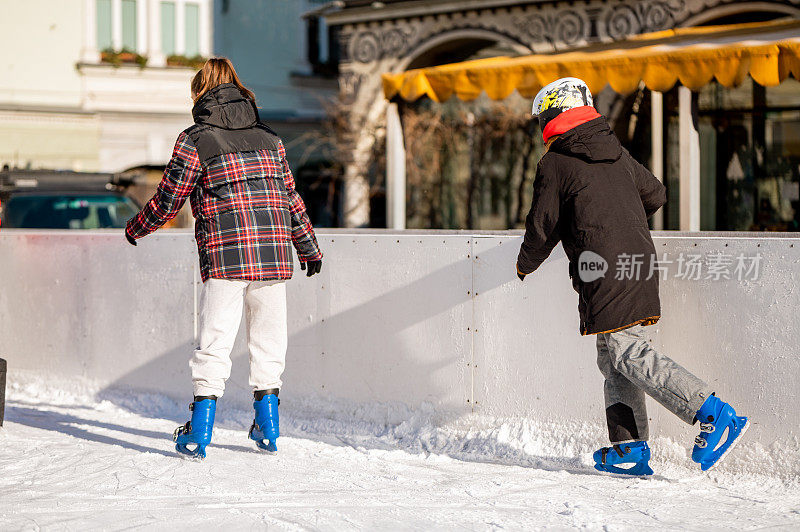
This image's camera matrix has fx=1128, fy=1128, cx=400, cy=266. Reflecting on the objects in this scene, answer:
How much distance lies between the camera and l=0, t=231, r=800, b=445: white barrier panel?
192 inches

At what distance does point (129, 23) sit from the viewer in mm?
25391

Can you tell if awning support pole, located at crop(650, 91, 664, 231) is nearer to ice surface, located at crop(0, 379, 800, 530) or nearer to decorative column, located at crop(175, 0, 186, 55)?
ice surface, located at crop(0, 379, 800, 530)

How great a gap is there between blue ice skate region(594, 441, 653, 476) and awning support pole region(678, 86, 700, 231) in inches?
292

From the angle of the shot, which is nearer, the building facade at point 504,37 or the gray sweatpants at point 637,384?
the gray sweatpants at point 637,384

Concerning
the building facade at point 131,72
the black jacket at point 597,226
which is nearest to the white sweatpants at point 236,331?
the black jacket at point 597,226

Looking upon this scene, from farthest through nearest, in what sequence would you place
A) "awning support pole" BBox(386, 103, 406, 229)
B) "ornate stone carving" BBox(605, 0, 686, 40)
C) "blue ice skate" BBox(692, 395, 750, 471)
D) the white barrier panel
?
"ornate stone carving" BBox(605, 0, 686, 40) < "awning support pole" BBox(386, 103, 406, 229) < the white barrier panel < "blue ice skate" BBox(692, 395, 750, 471)

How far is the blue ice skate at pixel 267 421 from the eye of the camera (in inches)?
206

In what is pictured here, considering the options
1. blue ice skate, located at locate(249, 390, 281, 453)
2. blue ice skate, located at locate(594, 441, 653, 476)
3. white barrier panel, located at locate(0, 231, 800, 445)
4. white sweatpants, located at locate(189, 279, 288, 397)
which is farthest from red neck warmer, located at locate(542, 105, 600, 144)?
blue ice skate, located at locate(249, 390, 281, 453)

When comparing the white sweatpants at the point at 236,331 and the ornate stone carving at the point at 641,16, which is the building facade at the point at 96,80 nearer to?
the ornate stone carving at the point at 641,16

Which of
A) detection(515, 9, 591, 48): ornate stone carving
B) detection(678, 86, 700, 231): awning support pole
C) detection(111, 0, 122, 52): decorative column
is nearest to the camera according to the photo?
detection(678, 86, 700, 231): awning support pole

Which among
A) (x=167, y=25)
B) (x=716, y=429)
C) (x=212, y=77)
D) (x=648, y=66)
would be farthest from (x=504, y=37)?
(x=716, y=429)

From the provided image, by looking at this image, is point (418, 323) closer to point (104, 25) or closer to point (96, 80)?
point (96, 80)

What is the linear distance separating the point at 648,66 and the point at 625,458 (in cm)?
665

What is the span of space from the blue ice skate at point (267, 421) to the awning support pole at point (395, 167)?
29.7 feet
